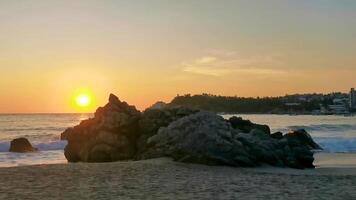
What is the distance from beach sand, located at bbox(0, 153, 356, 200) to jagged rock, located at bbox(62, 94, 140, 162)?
5748mm

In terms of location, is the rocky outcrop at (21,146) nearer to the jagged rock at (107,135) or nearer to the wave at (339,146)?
the jagged rock at (107,135)

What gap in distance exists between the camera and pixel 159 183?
16078 mm

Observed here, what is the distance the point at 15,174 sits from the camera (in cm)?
1786

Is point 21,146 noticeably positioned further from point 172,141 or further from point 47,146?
point 172,141

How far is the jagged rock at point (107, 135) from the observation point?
26.7 m

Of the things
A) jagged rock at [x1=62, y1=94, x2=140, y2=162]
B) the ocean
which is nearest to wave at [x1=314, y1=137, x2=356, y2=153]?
the ocean

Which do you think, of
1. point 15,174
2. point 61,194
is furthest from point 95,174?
point 61,194

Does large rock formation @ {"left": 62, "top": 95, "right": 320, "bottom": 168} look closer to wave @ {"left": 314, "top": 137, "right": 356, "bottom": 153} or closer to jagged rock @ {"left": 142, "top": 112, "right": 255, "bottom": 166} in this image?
jagged rock @ {"left": 142, "top": 112, "right": 255, "bottom": 166}

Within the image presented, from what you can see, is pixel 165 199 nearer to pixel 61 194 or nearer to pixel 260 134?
pixel 61 194

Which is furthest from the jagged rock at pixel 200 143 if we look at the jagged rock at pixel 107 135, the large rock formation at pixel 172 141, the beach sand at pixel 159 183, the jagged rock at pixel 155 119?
the jagged rock at pixel 107 135

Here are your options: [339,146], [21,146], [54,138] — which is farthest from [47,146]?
[339,146]

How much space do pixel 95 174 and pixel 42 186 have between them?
300cm

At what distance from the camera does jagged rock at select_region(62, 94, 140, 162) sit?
26719mm

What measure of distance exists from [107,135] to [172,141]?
443 centimetres
